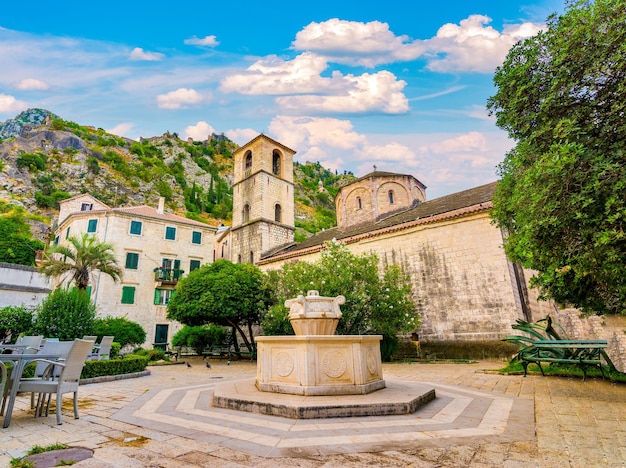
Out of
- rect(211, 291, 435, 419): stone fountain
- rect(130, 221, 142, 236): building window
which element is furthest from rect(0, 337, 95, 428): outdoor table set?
rect(130, 221, 142, 236): building window

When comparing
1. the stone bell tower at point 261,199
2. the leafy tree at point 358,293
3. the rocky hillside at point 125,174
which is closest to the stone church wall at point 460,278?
the leafy tree at point 358,293

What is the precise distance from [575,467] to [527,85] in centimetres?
641

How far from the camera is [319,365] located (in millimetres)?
5406

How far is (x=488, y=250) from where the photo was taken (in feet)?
48.3

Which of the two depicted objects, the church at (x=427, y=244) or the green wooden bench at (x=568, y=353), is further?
the church at (x=427, y=244)

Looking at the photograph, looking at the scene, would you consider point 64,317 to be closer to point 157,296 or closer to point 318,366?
point 318,366

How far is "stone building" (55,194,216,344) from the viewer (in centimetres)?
2197

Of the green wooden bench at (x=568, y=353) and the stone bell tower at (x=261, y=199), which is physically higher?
the stone bell tower at (x=261, y=199)

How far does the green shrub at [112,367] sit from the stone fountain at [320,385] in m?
5.16

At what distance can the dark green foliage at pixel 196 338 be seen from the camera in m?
22.6

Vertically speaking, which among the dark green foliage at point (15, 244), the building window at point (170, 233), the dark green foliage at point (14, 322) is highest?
the dark green foliage at point (15, 244)

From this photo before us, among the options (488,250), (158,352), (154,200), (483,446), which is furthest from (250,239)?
(154,200)

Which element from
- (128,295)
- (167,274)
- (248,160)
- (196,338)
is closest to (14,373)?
(196,338)

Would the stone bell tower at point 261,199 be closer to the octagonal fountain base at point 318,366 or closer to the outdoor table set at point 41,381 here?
the octagonal fountain base at point 318,366
